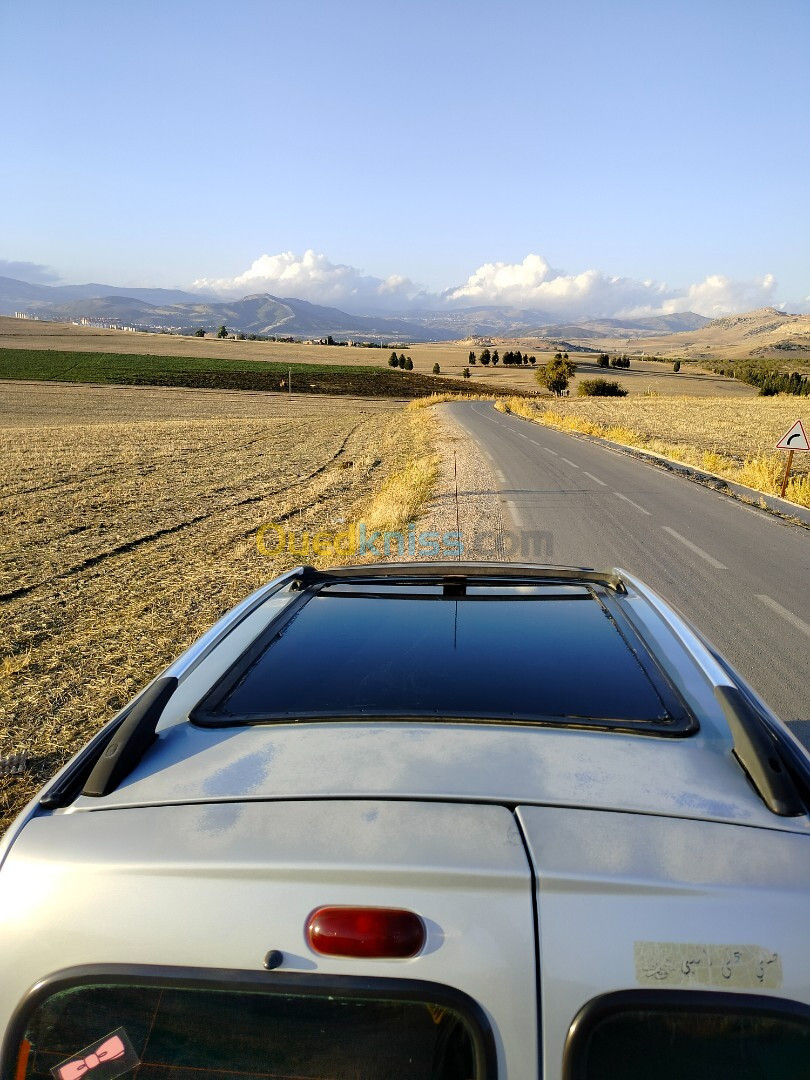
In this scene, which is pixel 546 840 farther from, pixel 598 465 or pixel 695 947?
pixel 598 465

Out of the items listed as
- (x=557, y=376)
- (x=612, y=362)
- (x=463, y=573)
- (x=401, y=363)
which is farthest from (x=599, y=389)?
(x=463, y=573)

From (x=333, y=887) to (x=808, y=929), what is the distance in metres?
0.70

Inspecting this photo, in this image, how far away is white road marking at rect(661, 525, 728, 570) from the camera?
9.91m

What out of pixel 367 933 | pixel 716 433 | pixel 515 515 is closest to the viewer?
pixel 367 933

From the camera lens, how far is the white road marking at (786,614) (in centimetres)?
746

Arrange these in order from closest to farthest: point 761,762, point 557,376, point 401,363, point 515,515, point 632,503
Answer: point 761,762
point 515,515
point 632,503
point 557,376
point 401,363

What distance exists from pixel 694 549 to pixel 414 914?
10454 millimetres

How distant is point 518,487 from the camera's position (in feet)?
54.8

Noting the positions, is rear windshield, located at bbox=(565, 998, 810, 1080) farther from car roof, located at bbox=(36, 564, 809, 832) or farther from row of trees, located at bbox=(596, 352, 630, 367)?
row of trees, located at bbox=(596, 352, 630, 367)

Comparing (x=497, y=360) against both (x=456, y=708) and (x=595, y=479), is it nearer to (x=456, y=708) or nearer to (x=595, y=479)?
(x=595, y=479)

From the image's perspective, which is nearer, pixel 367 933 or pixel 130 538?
pixel 367 933

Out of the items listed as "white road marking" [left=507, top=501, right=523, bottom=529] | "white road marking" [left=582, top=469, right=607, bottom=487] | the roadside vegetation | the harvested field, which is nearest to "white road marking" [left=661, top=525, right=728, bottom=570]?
"white road marking" [left=507, top=501, right=523, bottom=529]

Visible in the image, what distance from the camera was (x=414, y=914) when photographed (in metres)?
1.15

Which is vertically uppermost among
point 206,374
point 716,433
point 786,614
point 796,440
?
point 206,374
